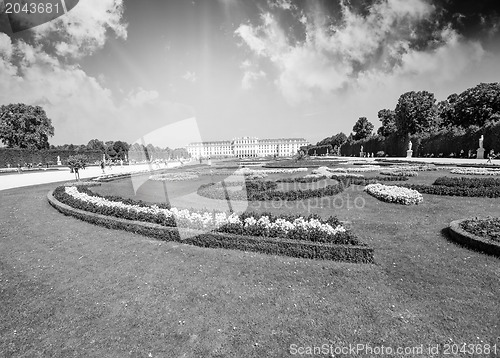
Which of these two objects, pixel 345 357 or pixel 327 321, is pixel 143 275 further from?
pixel 345 357

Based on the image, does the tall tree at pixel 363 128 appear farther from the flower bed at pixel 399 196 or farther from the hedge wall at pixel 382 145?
the flower bed at pixel 399 196

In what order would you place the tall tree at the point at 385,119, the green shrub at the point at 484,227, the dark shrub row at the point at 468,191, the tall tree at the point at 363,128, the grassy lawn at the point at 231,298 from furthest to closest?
the tall tree at the point at 363,128, the tall tree at the point at 385,119, the dark shrub row at the point at 468,191, the green shrub at the point at 484,227, the grassy lawn at the point at 231,298

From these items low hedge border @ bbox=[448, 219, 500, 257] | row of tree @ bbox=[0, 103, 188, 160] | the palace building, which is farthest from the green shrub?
the palace building

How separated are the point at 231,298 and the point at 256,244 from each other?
1.76 metres

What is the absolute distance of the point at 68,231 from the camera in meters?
7.64

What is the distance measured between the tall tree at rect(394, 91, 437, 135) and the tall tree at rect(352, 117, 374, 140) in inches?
1545

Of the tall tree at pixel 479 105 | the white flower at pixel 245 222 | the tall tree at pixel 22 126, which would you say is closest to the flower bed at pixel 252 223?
the white flower at pixel 245 222

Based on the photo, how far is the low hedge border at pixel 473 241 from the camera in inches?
198

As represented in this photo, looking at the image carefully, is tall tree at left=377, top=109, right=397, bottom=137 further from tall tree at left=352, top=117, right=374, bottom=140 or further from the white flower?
the white flower

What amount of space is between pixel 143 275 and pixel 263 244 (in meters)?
2.44

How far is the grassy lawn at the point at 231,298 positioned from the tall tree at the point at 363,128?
87704 millimetres

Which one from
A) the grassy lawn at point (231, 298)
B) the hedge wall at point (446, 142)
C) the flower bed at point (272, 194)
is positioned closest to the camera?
the grassy lawn at point (231, 298)

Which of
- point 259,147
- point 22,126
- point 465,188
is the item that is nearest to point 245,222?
point 465,188

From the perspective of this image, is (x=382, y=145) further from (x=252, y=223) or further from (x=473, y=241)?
(x=252, y=223)
